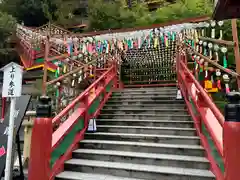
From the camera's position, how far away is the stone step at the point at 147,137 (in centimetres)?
450

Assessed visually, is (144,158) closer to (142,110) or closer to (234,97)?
(234,97)

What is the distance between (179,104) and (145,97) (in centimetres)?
140

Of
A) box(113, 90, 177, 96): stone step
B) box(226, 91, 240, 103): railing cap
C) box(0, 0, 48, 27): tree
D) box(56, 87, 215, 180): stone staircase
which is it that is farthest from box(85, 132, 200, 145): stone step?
box(0, 0, 48, 27): tree

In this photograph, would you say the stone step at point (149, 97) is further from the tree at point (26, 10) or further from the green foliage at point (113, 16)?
the tree at point (26, 10)

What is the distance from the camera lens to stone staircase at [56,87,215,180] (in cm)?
373

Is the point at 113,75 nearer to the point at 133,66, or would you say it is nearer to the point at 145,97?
the point at 145,97

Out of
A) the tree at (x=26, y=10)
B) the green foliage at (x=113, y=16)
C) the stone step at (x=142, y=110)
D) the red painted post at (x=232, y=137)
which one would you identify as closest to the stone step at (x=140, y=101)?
the stone step at (x=142, y=110)

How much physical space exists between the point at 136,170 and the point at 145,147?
80 cm

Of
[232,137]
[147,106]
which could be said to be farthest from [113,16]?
[232,137]

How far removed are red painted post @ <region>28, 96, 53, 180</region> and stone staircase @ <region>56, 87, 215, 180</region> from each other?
48 cm

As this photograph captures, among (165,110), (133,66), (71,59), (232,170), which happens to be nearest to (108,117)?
(165,110)

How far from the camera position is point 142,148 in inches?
176

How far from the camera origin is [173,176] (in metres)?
3.51

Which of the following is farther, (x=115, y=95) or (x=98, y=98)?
(x=115, y=95)
